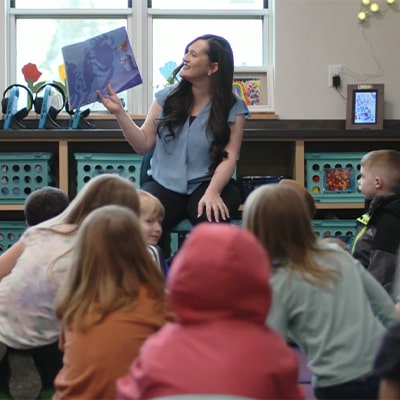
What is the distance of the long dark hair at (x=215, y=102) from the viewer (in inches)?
112

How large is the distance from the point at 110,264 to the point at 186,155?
1307mm

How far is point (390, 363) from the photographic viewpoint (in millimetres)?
1174

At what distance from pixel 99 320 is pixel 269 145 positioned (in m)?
2.73

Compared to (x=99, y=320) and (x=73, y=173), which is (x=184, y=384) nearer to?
(x=99, y=320)

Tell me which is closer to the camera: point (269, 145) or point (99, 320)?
point (99, 320)

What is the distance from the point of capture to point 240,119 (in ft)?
9.57

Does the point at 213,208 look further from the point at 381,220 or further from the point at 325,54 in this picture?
the point at 325,54

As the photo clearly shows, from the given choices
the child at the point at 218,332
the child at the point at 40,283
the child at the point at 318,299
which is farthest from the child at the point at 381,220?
the child at the point at 218,332

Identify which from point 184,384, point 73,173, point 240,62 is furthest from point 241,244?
point 240,62

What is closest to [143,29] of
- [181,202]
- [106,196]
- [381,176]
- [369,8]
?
[369,8]

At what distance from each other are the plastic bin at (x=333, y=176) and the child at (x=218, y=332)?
2.68 m

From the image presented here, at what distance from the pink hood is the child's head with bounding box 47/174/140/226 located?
77cm

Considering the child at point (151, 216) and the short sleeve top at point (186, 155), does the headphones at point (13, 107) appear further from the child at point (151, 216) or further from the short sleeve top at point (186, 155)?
Answer: the child at point (151, 216)

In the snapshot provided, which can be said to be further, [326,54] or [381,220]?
[326,54]
